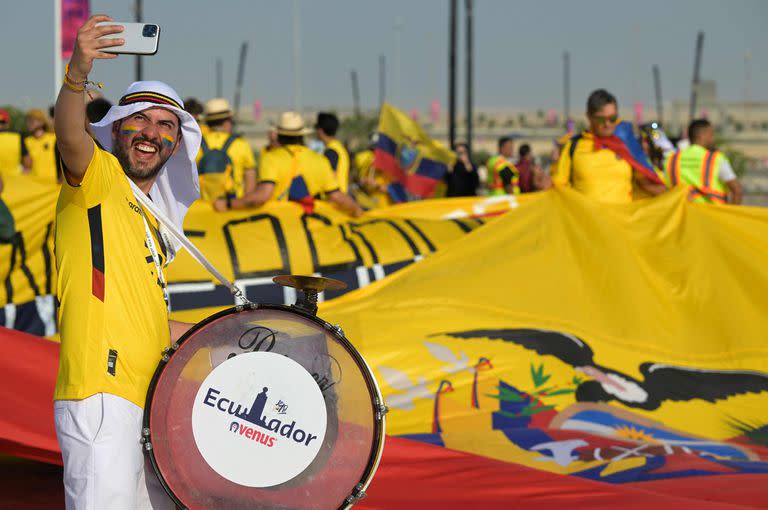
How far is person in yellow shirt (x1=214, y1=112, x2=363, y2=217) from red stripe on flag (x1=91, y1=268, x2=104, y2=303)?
568 cm

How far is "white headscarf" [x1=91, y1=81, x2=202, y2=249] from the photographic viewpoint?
11.8 feet

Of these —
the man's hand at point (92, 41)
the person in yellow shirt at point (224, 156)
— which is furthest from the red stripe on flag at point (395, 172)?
the man's hand at point (92, 41)

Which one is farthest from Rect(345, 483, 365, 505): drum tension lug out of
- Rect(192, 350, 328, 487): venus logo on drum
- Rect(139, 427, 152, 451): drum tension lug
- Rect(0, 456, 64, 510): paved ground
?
Rect(0, 456, 64, 510): paved ground

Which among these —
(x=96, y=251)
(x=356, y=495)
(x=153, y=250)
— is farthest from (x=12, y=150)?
(x=356, y=495)

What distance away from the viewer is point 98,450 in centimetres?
312

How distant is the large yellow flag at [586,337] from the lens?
6.02 metres

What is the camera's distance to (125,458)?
3.17 m

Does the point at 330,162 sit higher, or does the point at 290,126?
the point at 290,126

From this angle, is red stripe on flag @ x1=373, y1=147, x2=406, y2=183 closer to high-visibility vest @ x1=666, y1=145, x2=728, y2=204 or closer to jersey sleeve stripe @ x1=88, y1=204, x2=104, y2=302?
high-visibility vest @ x1=666, y1=145, x2=728, y2=204

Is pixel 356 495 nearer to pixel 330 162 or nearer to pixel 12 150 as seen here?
pixel 330 162

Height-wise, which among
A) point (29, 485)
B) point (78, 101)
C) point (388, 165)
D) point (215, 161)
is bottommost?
point (29, 485)

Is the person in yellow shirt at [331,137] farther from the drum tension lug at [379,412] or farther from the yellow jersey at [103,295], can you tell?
the drum tension lug at [379,412]

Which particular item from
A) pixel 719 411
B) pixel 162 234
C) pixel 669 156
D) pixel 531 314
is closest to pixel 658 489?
pixel 719 411

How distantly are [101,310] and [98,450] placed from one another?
379mm
